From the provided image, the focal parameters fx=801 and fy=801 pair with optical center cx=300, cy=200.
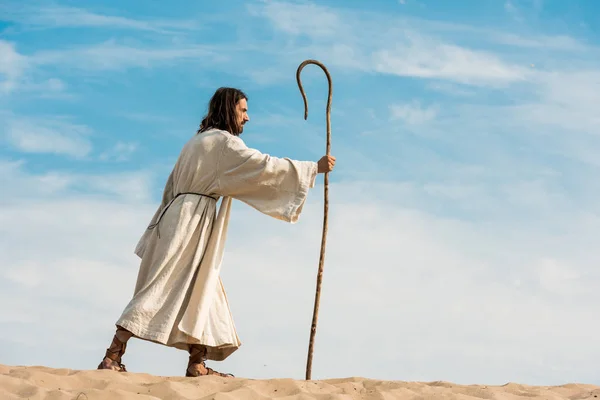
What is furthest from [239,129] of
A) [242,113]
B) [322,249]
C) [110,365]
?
[110,365]

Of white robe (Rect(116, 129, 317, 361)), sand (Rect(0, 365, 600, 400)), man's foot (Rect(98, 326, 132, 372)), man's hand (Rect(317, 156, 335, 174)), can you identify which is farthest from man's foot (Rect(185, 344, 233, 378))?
man's hand (Rect(317, 156, 335, 174))

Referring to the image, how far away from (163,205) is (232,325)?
1.10 meters

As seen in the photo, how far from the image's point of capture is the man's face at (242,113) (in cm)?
617

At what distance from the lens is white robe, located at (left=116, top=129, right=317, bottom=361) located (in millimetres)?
5727

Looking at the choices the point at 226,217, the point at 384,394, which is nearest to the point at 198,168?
the point at 226,217

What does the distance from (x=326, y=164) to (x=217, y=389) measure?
1865 mm

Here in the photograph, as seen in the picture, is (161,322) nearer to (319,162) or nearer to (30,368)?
(30,368)

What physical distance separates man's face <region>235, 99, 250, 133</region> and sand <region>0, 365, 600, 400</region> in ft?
6.44

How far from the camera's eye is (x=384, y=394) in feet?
16.8

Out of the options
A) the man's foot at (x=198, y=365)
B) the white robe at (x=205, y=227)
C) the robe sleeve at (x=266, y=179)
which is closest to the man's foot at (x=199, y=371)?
the man's foot at (x=198, y=365)

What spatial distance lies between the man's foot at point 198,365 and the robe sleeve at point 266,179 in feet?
3.69

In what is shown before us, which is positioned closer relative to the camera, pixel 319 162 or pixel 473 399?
pixel 473 399

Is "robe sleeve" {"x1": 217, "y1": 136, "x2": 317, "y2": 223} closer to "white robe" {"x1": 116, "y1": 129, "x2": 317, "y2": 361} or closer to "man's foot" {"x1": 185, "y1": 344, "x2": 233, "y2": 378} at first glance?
"white robe" {"x1": 116, "y1": 129, "x2": 317, "y2": 361}

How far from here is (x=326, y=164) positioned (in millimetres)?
5980
